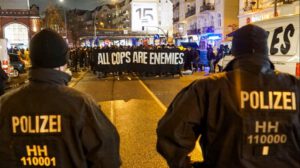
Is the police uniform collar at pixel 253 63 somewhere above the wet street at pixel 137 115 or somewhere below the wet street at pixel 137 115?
above

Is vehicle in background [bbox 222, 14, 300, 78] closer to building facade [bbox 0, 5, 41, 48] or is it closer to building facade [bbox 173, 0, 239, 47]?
building facade [bbox 173, 0, 239, 47]

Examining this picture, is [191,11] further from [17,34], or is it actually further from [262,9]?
[262,9]

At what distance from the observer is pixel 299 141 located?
2.36m

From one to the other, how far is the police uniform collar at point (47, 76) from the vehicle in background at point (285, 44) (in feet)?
15.3

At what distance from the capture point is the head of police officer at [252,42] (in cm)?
237

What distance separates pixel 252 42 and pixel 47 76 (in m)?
1.32

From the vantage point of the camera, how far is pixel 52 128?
233 centimetres

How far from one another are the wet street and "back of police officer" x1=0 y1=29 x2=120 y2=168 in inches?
136

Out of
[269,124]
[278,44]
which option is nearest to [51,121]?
[269,124]

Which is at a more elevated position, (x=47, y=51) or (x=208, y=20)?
(x=208, y=20)

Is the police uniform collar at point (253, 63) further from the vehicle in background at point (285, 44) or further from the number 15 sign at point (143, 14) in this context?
the number 15 sign at point (143, 14)

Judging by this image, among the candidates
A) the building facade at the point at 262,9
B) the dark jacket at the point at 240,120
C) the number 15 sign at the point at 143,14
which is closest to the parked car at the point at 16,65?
the number 15 sign at the point at 143,14

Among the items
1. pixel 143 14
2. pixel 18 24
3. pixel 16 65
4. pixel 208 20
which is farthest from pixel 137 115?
pixel 18 24

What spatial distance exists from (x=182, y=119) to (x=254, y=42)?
666mm
